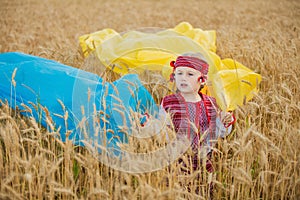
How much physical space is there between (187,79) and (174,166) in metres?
0.89

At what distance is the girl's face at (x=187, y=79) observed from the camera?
2582 millimetres

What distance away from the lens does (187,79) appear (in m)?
2.59

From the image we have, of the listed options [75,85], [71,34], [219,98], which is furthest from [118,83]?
[71,34]

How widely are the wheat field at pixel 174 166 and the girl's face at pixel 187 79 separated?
43 cm

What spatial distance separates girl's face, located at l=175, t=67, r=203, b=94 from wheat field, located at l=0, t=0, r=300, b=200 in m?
0.43

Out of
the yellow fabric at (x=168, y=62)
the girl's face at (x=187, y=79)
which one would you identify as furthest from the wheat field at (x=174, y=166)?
the girl's face at (x=187, y=79)

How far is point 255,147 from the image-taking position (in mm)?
2393

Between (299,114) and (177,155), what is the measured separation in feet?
4.11

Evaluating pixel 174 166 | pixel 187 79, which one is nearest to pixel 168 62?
pixel 187 79

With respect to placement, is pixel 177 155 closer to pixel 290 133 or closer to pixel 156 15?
pixel 290 133

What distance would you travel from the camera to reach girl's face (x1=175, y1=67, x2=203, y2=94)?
258cm

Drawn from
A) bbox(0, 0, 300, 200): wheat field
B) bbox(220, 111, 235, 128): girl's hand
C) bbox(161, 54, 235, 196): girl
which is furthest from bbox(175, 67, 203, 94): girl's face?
bbox(0, 0, 300, 200): wheat field

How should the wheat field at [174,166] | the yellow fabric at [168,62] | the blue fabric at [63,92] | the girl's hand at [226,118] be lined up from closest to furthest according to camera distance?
the wheat field at [174,166], the girl's hand at [226,118], the blue fabric at [63,92], the yellow fabric at [168,62]

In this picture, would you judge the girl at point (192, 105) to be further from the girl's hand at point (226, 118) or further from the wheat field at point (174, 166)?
the wheat field at point (174, 166)
